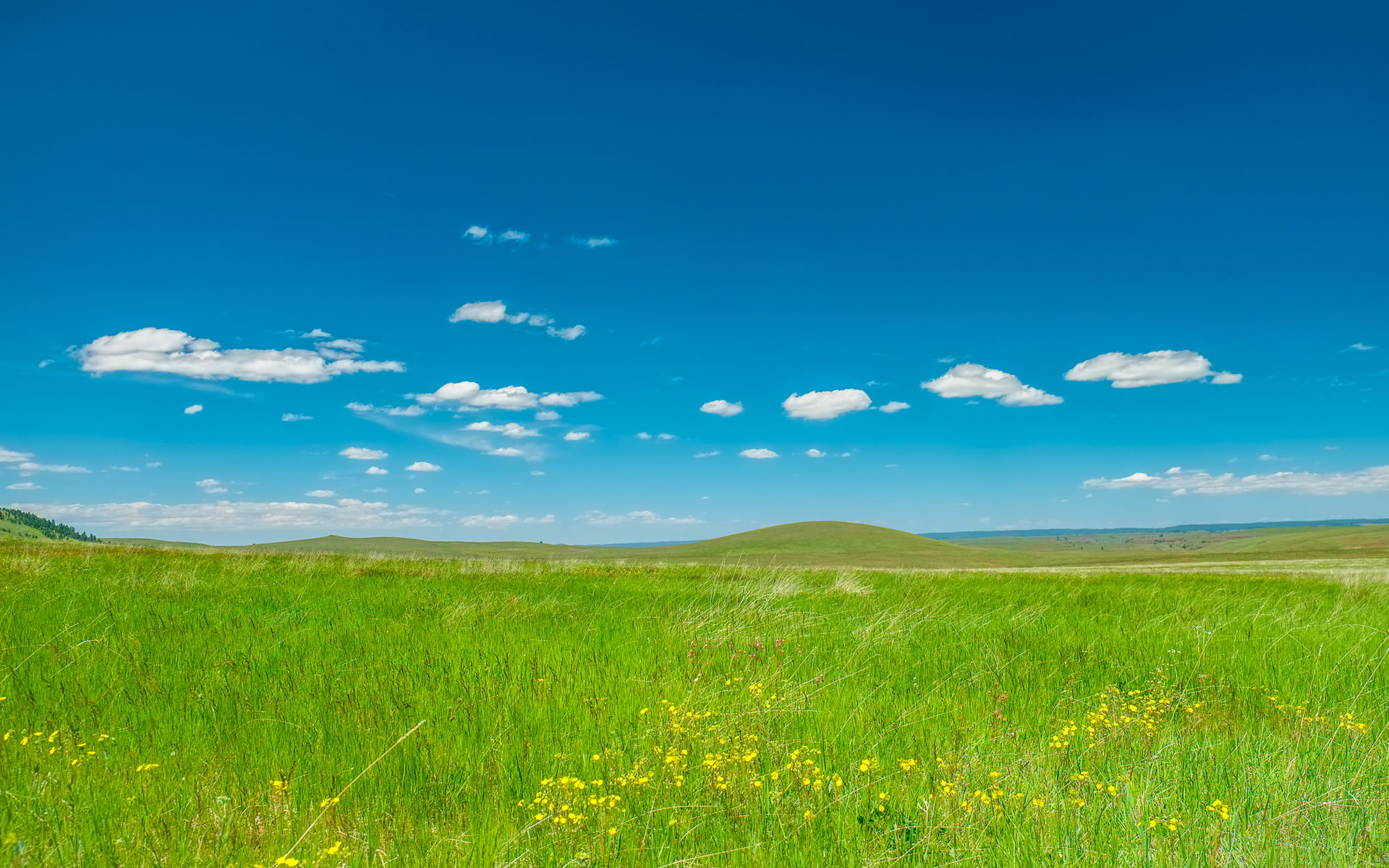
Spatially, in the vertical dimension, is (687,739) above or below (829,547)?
A: above

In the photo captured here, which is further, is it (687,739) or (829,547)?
(829,547)

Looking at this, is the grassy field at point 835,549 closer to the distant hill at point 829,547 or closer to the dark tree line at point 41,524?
the distant hill at point 829,547

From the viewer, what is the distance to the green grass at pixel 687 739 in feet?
10.6

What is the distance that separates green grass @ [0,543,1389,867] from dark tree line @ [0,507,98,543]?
174981mm

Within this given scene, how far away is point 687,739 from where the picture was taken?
177 inches

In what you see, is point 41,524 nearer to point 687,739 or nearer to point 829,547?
point 829,547

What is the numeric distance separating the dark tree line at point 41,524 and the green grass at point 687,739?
17498cm

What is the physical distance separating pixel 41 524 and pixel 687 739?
201 m

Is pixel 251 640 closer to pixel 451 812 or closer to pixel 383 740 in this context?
pixel 383 740

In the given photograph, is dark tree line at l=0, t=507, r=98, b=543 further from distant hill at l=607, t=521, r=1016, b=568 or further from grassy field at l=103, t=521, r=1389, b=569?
distant hill at l=607, t=521, r=1016, b=568

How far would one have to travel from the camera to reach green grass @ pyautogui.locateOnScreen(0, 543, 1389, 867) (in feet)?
10.6

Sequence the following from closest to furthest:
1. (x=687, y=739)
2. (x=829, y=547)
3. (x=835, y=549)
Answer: (x=687, y=739) → (x=835, y=549) → (x=829, y=547)

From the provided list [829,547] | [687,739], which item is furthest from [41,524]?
[687,739]

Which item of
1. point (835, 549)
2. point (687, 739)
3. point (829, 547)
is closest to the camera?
point (687, 739)
